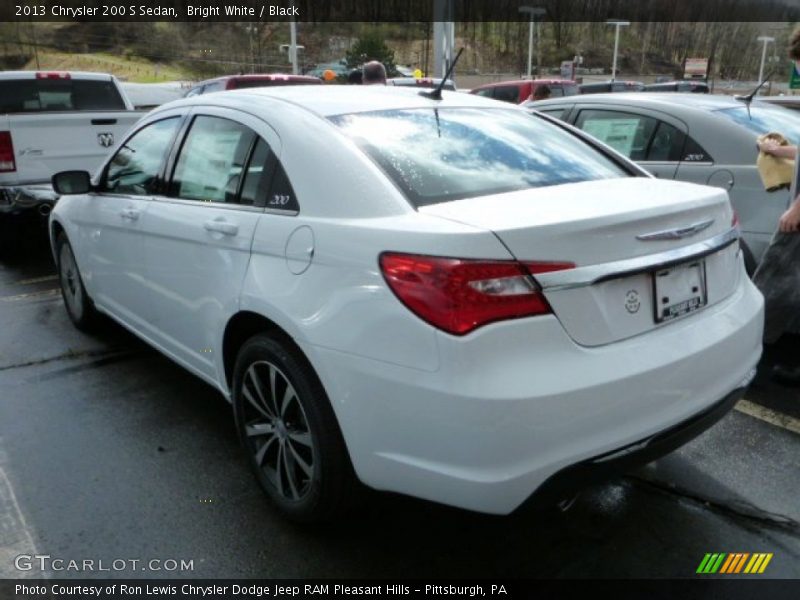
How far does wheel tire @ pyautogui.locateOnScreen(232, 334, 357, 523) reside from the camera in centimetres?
222

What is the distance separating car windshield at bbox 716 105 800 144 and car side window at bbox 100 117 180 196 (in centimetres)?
364

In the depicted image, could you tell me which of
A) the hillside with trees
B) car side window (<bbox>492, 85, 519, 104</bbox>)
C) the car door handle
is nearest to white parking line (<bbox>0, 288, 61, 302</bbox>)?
the car door handle

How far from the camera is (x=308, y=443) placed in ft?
7.71

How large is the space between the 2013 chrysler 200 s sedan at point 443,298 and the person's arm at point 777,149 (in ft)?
→ 5.30

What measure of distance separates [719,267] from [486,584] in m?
1.36

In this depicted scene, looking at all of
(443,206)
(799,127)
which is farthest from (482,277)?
(799,127)

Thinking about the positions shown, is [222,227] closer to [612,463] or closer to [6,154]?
[612,463]

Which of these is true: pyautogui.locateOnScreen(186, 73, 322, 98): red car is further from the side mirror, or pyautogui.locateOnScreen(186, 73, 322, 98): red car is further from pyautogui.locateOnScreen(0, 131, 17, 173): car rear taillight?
the side mirror

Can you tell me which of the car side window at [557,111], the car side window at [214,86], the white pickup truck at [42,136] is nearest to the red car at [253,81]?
the car side window at [214,86]

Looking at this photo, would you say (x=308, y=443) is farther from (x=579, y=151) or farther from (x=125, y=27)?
(x=125, y=27)

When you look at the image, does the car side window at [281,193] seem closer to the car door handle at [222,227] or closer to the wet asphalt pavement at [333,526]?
the car door handle at [222,227]

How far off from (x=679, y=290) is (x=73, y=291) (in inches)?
160

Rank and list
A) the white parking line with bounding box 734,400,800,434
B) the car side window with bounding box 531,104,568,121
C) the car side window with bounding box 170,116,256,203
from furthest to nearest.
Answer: the car side window with bounding box 531,104,568,121 → the white parking line with bounding box 734,400,800,434 → the car side window with bounding box 170,116,256,203

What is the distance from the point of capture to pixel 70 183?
3912 mm
